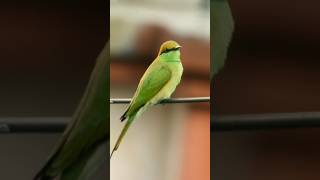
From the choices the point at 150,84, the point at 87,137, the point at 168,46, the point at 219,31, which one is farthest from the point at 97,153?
the point at 219,31

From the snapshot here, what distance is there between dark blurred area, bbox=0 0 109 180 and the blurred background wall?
9cm

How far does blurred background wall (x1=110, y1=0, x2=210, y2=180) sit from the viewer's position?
5.95 ft

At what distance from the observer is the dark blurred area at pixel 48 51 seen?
1.85 m

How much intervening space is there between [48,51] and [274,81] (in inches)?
31.4

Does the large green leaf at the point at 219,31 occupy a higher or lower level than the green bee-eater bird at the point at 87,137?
higher

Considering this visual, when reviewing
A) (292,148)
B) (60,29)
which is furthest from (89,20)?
(292,148)

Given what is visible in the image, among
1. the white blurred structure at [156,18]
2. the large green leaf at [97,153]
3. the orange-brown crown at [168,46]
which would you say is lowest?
the large green leaf at [97,153]

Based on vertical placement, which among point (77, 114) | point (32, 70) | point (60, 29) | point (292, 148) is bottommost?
point (292, 148)

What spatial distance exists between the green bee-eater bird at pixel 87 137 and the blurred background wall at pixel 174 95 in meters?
0.04

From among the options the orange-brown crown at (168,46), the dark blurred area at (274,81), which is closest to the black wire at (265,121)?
the dark blurred area at (274,81)

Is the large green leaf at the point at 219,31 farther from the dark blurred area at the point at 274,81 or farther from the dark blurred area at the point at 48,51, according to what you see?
the dark blurred area at the point at 48,51

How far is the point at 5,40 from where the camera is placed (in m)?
1.85

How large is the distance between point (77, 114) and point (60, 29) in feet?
0.97

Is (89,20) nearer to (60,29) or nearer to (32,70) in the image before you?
(60,29)
